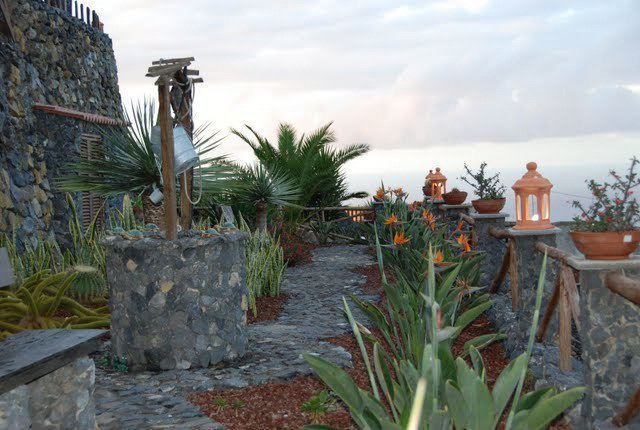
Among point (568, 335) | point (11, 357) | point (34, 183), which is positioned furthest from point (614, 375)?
point (34, 183)

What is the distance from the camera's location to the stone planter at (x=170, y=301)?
5547mm

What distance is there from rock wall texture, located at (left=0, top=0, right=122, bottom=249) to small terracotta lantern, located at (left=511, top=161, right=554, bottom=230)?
7022 millimetres

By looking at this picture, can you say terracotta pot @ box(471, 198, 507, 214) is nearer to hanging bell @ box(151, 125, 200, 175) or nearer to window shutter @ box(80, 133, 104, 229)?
hanging bell @ box(151, 125, 200, 175)

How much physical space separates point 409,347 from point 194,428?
1371 mm

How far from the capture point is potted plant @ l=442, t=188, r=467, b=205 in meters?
11.1

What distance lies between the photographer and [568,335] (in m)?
5.19

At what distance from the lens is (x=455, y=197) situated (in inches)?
441

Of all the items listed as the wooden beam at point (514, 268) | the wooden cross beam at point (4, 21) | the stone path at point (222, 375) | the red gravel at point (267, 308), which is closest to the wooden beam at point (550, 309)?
the wooden beam at point (514, 268)

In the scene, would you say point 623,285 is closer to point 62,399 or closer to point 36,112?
point 62,399

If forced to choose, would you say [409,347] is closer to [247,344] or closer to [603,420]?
[603,420]

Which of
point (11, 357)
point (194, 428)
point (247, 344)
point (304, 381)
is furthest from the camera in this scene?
point (247, 344)

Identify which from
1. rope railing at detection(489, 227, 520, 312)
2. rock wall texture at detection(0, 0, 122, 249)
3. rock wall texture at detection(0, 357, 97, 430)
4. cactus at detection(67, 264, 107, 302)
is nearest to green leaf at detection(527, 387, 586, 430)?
rock wall texture at detection(0, 357, 97, 430)

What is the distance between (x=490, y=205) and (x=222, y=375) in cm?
420

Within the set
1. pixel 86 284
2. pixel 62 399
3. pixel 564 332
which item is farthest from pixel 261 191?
pixel 62 399
